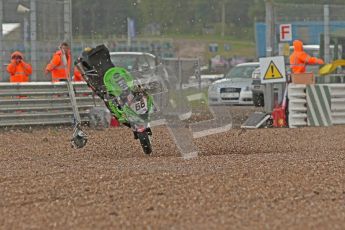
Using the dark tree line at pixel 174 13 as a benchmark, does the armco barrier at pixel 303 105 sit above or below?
below

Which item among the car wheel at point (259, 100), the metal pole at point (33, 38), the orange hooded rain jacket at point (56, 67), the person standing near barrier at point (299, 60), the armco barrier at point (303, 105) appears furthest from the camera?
the car wheel at point (259, 100)

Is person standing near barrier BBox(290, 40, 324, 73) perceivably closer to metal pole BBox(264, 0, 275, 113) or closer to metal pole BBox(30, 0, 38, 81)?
metal pole BBox(264, 0, 275, 113)

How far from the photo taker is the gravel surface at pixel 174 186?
8.96m

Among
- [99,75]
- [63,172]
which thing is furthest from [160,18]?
[63,172]

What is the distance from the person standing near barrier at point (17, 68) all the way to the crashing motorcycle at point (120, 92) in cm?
886

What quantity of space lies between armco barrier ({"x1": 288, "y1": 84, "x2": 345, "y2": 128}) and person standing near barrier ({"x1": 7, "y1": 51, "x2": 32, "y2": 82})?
19.3 ft

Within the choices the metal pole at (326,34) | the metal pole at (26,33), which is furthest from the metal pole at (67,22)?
the metal pole at (326,34)

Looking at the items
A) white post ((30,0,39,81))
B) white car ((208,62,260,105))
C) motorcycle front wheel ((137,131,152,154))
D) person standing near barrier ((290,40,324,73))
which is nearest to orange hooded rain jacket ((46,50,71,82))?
white post ((30,0,39,81))

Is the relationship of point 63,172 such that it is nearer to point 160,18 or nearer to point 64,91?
point 64,91

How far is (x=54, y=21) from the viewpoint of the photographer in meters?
24.4

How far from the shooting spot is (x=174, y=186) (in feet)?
35.7

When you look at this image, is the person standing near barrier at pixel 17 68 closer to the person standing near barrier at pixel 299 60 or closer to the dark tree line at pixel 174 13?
the person standing near barrier at pixel 299 60

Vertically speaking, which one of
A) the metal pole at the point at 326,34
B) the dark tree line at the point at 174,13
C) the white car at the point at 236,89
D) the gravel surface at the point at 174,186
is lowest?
the gravel surface at the point at 174,186

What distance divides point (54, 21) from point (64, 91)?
2.58m
